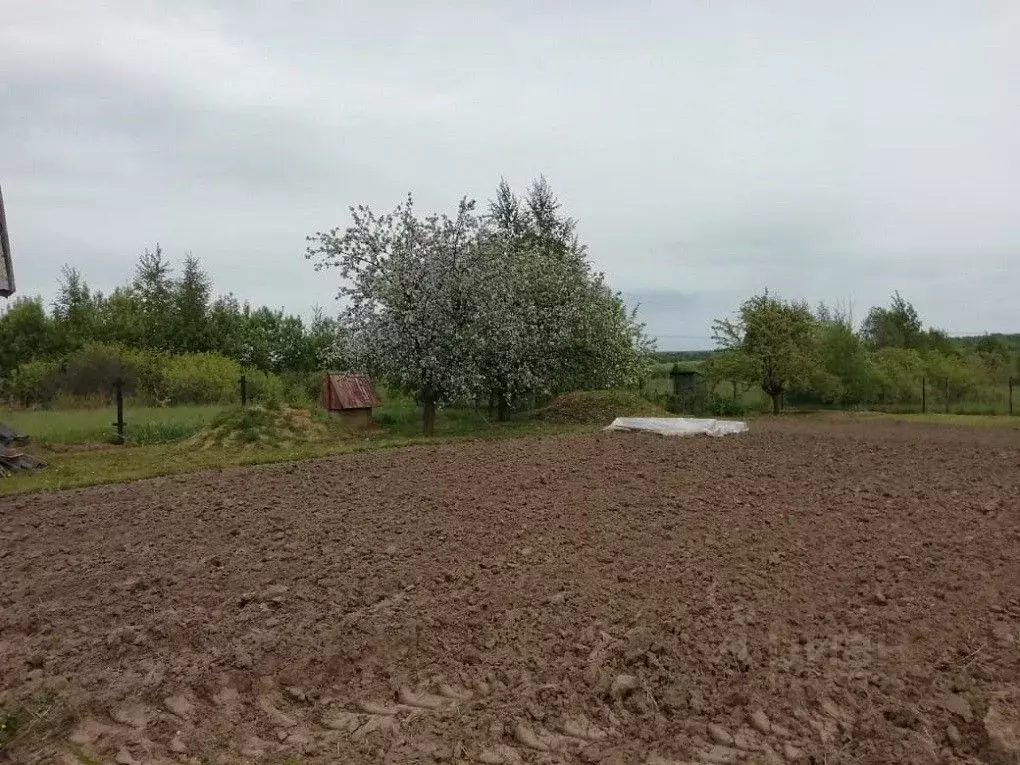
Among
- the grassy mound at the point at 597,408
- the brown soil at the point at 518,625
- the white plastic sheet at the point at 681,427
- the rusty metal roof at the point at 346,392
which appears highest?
the rusty metal roof at the point at 346,392

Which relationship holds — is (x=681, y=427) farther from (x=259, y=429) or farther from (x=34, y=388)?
(x=34, y=388)

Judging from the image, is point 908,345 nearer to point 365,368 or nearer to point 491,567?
point 365,368

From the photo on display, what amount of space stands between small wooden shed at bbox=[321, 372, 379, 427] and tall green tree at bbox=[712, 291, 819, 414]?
34.5ft

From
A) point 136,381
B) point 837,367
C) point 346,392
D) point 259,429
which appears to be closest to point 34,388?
point 136,381

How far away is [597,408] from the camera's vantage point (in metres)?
19.3

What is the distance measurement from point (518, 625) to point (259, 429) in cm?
1136

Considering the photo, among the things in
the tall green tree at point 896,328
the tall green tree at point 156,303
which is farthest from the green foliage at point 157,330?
the tall green tree at point 896,328

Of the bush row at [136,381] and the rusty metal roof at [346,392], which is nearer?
the rusty metal roof at [346,392]

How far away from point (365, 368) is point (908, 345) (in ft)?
87.8

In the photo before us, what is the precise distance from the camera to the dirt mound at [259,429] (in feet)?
48.0

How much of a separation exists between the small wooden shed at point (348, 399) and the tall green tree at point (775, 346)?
10517 mm

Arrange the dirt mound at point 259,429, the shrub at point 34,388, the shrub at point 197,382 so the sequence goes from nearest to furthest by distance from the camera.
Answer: the dirt mound at point 259,429 < the shrub at point 34,388 < the shrub at point 197,382

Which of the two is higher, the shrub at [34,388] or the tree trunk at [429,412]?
the shrub at [34,388]

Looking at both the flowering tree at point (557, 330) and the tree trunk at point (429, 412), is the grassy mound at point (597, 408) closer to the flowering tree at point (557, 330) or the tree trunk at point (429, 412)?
the flowering tree at point (557, 330)
